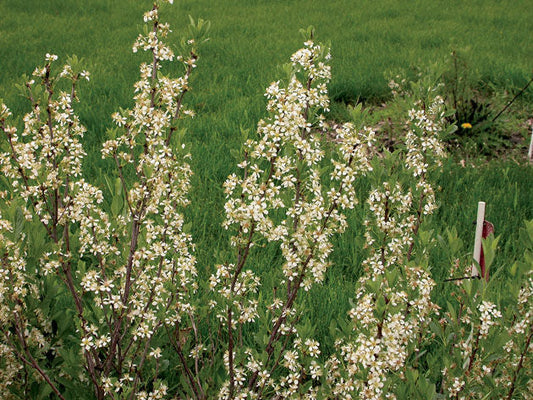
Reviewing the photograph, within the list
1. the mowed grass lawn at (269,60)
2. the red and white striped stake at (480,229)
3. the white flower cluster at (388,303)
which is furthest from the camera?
the mowed grass lawn at (269,60)

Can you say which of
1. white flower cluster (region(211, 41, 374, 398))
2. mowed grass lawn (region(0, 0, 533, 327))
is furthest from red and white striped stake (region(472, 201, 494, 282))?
white flower cluster (region(211, 41, 374, 398))

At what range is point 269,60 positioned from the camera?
8.05m

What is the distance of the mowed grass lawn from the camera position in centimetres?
446

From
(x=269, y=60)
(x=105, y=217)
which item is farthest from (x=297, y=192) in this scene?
(x=269, y=60)

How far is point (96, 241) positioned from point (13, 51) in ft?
23.4

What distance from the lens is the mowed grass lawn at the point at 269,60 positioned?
4457 millimetres

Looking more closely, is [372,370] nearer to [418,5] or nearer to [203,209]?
[203,209]

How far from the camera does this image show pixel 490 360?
1966 millimetres

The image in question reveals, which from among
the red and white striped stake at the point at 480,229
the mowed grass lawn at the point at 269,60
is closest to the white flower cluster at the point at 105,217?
the mowed grass lawn at the point at 269,60

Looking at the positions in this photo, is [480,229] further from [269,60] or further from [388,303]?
[269,60]

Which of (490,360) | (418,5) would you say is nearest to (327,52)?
(490,360)

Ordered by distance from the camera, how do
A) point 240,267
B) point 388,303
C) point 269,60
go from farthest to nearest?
point 269,60, point 240,267, point 388,303

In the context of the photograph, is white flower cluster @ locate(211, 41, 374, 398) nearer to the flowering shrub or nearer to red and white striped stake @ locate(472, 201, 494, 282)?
the flowering shrub

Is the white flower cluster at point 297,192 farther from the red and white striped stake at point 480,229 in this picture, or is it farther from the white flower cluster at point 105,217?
the red and white striped stake at point 480,229
